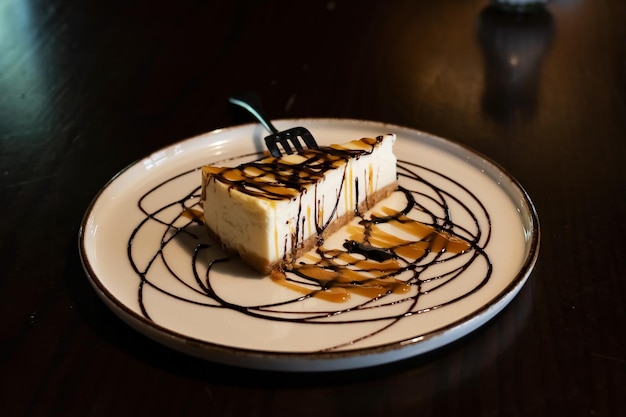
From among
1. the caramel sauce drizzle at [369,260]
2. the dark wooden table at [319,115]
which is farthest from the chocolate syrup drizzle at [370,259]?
the dark wooden table at [319,115]

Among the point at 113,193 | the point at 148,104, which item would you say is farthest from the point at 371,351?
the point at 148,104

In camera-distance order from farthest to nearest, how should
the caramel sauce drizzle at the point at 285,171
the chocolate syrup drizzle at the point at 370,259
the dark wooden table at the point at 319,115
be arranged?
1. the caramel sauce drizzle at the point at 285,171
2. the chocolate syrup drizzle at the point at 370,259
3. the dark wooden table at the point at 319,115

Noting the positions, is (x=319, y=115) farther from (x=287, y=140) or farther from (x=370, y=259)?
(x=370, y=259)

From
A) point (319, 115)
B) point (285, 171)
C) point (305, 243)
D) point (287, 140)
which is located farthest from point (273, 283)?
point (319, 115)

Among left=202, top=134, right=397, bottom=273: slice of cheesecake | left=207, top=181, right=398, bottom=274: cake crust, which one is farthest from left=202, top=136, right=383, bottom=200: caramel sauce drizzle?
left=207, top=181, right=398, bottom=274: cake crust

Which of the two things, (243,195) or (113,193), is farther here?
(113,193)

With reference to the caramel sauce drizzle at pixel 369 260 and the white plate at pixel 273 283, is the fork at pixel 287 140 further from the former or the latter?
the caramel sauce drizzle at pixel 369 260

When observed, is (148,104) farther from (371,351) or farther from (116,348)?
(371,351)
